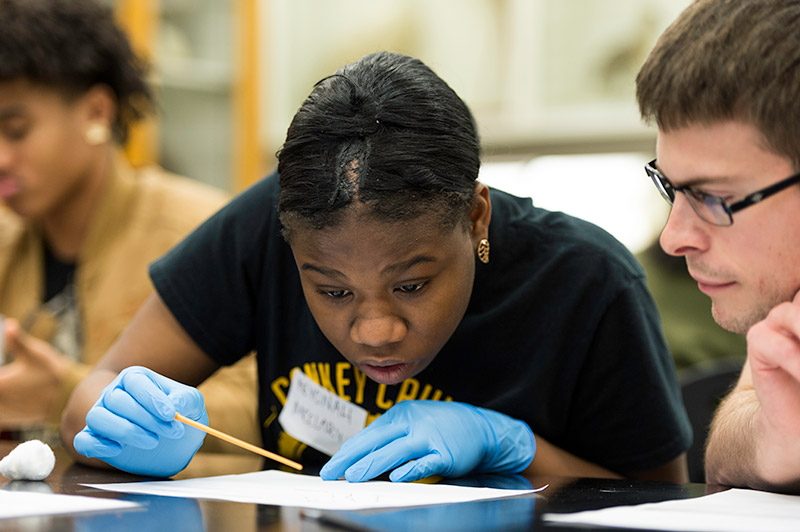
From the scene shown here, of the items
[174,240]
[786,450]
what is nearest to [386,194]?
[786,450]

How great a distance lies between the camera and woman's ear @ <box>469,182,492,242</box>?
3.40 ft

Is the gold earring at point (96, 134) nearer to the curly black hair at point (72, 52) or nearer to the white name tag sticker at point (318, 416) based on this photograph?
the curly black hair at point (72, 52)

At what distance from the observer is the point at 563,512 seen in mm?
745

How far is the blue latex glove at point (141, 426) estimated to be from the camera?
96 cm

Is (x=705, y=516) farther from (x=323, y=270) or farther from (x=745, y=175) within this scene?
(x=323, y=270)

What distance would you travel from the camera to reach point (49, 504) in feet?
2.47

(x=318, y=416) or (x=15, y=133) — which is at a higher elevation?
(x=15, y=133)

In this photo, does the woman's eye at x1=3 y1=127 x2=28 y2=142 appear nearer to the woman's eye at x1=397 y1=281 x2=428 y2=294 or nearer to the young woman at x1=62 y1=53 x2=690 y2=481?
the young woman at x1=62 y1=53 x2=690 y2=481

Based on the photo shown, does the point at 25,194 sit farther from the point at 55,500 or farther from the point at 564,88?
the point at 564,88

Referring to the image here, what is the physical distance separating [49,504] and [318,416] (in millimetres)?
435

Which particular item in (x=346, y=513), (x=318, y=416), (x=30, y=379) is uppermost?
(x=346, y=513)

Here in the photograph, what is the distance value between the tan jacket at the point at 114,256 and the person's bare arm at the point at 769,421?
870 millimetres

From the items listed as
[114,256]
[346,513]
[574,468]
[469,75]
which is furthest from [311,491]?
[469,75]

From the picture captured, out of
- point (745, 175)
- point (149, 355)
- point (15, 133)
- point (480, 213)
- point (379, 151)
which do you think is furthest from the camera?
point (15, 133)
